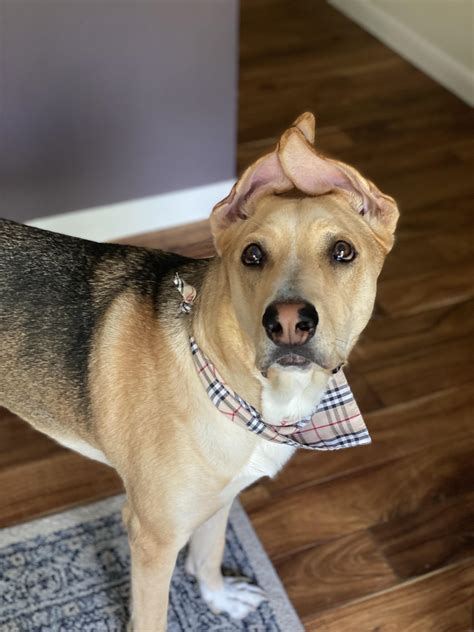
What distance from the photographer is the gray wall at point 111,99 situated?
2.27 m

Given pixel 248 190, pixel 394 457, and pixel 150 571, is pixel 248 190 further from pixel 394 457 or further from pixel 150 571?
pixel 394 457

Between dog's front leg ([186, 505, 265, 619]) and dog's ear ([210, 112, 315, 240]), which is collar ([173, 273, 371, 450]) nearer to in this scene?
dog's ear ([210, 112, 315, 240])

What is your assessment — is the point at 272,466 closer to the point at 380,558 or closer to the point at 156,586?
the point at 156,586

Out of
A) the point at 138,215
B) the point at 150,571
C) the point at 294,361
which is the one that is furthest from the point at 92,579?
the point at 138,215

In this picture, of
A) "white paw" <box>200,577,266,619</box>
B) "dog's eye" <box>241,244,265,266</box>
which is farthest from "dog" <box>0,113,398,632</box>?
"white paw" <box>200,577,266,619</box>

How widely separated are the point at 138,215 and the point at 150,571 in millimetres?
1568

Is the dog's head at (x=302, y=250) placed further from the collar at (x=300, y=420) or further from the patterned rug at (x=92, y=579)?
the patterned rug at (x=92, y=579)

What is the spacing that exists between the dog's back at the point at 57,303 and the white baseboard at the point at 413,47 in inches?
99.5

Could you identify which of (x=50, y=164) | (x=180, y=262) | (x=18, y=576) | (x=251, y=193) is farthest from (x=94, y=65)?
(x=18, y=576)

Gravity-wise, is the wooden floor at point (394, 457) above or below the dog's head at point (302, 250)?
below

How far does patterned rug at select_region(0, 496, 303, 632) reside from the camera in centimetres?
171

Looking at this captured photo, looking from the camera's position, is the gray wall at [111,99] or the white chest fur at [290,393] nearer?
the white chest fur at [290,393]

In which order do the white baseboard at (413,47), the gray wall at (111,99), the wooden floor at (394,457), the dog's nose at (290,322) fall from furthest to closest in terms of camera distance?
the white baseboard at (413,47), the gray wall at (111,99), the wooden floor at (394,457), the dog's nose at (290,322)

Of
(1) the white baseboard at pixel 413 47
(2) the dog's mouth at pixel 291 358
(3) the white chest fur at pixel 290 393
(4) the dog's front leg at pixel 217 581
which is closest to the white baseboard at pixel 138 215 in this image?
(4) the dog's front leg at pixel 217 581
